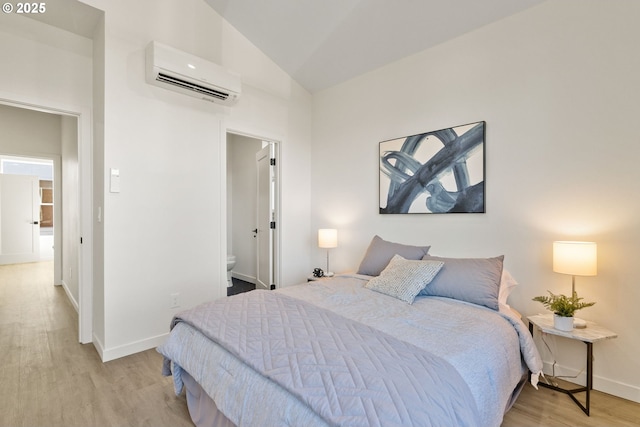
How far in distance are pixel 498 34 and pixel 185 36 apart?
280 centimetres

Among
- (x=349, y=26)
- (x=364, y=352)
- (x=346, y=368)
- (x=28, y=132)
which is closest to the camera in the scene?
(x=346, y=368)

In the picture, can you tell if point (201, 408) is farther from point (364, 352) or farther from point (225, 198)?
point (225, 198)

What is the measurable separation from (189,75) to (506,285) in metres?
3.16

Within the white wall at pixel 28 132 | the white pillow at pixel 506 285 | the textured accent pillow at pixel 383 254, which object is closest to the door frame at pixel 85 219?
the textured accent pillow at pixel 383 254


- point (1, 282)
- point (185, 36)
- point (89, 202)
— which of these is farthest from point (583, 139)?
point (1, 282)

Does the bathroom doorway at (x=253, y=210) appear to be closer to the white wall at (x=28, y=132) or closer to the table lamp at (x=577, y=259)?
the white wall at (x=28, y=132)

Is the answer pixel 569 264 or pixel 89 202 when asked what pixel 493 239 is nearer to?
pixel 569 264

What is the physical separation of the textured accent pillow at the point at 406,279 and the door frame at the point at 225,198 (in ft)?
5.24

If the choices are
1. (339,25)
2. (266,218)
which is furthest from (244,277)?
(339,25)

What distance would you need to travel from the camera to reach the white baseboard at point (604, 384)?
1925 mm

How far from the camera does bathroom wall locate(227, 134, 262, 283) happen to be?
16.5 feet

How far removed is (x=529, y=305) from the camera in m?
2.33

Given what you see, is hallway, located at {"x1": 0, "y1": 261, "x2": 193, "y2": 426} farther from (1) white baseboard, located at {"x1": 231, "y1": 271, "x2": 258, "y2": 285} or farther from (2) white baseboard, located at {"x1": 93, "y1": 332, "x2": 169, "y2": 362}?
(1) white baseboard, located at {"x1": 231, "y1": 271, "x2": 258, "y2": 285}

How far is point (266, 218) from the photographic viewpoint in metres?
4.09
